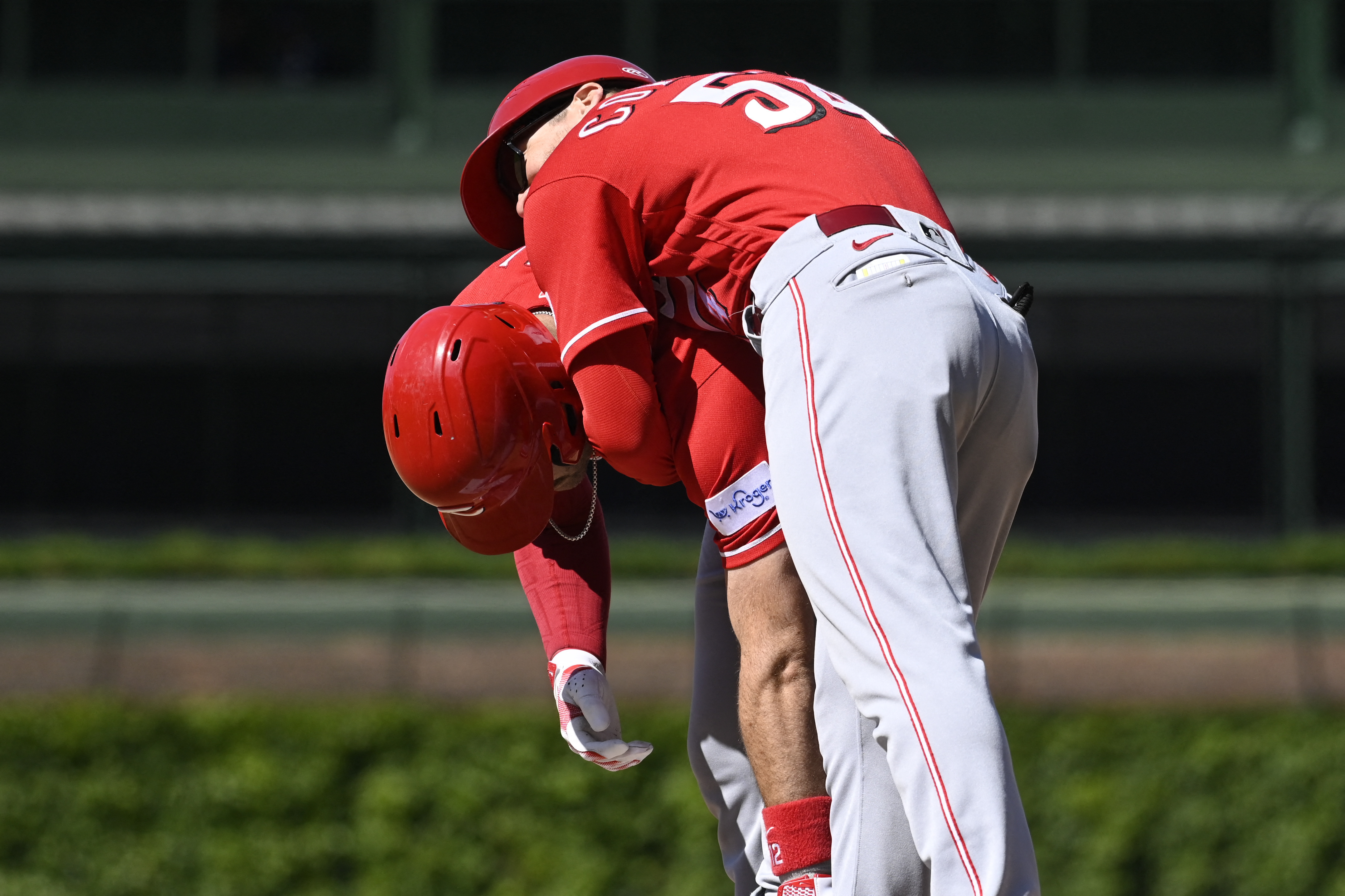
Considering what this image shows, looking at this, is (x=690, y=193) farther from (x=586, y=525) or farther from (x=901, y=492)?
(x=586, y=525)

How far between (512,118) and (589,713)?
1.14 meters

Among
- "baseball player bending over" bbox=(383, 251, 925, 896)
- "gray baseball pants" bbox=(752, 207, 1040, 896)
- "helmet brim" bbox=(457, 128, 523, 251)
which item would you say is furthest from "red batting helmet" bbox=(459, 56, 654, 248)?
"gray baseball pants" bbox=(752, 207, 1040, 896)

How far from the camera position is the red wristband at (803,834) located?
269 centimetres

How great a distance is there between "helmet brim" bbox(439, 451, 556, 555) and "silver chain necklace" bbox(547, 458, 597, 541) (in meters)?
0.27

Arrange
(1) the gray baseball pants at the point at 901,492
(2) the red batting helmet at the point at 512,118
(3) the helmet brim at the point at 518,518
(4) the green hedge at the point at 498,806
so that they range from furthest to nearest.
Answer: (4) the green hedge at the point at 498,806, (2) the red batting helmet at the point at 512,118, (3) the helmet brim at the point at 518,518, (1) the gray baseball pants at the point at 901,492

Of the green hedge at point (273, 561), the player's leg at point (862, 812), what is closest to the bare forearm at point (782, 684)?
the player's leg at point (862, 812)

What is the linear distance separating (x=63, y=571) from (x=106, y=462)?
660 centimetres

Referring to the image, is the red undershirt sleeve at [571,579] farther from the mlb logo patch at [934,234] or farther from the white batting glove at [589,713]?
the mlb logo patch at [934,234]

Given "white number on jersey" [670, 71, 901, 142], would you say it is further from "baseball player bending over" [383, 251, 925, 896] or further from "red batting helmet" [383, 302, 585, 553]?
"red batting helmet" [383, 302, 585, 553]

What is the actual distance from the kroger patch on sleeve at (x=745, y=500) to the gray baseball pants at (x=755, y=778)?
293mm

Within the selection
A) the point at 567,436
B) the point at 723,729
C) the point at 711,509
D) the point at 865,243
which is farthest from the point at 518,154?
the point at 723,729

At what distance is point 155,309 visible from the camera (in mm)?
14508

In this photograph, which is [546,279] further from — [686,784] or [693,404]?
[686,784]

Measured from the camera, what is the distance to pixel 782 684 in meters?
2.72
